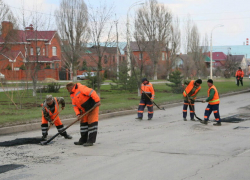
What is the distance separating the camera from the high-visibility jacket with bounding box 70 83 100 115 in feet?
29.5

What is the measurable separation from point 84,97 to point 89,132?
2.76ft

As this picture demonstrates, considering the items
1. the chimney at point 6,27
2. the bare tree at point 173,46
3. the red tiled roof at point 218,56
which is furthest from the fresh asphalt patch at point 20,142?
the red tiled roof at point 218,56

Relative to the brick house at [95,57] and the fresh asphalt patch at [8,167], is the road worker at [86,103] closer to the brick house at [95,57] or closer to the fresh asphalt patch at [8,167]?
the fresh asphalt patch at [8,167]

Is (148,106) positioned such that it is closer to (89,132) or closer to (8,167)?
(89,132)

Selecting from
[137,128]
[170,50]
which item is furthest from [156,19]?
[137,128]

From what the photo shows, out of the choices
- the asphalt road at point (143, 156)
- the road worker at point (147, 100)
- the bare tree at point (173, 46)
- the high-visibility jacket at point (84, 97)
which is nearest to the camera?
the asphalt road at point (143, 156)

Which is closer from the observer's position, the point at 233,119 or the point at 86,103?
the point at 86,103

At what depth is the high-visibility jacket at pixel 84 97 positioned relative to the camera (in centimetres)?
900

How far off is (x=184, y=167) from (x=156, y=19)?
50.5 meters

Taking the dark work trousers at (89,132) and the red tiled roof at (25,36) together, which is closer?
the dark work trousers at (89,132)

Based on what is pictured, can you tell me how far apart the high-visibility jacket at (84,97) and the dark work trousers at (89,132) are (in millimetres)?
427

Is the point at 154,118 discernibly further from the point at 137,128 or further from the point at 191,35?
the point at 191,35

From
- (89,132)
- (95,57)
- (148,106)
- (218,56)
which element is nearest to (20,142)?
(89,132)

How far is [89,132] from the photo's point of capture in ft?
30.1
